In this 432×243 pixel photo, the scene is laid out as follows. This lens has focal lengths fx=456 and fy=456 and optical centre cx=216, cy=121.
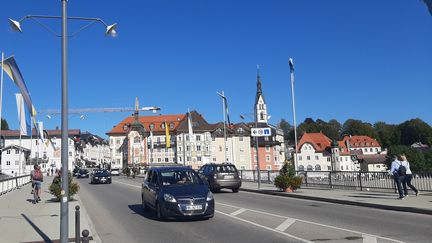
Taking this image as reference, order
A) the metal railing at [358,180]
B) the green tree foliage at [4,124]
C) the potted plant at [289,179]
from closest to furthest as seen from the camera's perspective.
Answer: the metal railing at [358,180] → the potted plant at [289,179] → the green tree foliage at [4,124]

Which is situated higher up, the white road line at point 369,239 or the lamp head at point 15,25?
the lamp head at point 15,25

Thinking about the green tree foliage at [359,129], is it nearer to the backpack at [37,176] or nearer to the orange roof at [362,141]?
the orange roof at [362,141]

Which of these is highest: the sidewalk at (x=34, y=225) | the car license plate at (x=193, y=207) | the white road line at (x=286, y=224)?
the car license plate at (x=193, y=207)

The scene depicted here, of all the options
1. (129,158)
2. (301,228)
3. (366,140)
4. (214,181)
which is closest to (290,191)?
(214,181)

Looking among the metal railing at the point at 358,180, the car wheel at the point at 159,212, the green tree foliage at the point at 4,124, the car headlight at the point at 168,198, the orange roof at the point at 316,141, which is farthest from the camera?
the green tree foliage at the point at 4,124

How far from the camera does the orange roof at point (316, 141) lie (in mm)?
135500

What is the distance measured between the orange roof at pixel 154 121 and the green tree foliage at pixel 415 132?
72.3 metres

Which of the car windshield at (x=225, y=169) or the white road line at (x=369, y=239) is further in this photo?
the car windshield at (x=225, y=169)

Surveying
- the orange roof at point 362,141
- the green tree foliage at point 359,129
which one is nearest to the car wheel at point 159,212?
the orange roof at point 362,141

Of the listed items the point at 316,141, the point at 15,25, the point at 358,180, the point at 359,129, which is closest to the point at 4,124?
the point at 316,141

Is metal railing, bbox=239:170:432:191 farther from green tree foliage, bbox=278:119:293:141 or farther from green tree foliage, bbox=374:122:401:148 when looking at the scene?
green tree foliage, bbox=278:119:293:141

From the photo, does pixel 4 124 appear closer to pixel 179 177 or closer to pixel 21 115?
pixel 21 115

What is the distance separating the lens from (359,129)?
168 meters

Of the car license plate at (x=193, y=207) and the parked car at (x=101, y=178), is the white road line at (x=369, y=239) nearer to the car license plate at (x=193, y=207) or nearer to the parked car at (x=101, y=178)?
the car license plate at (x=193, y=207)
